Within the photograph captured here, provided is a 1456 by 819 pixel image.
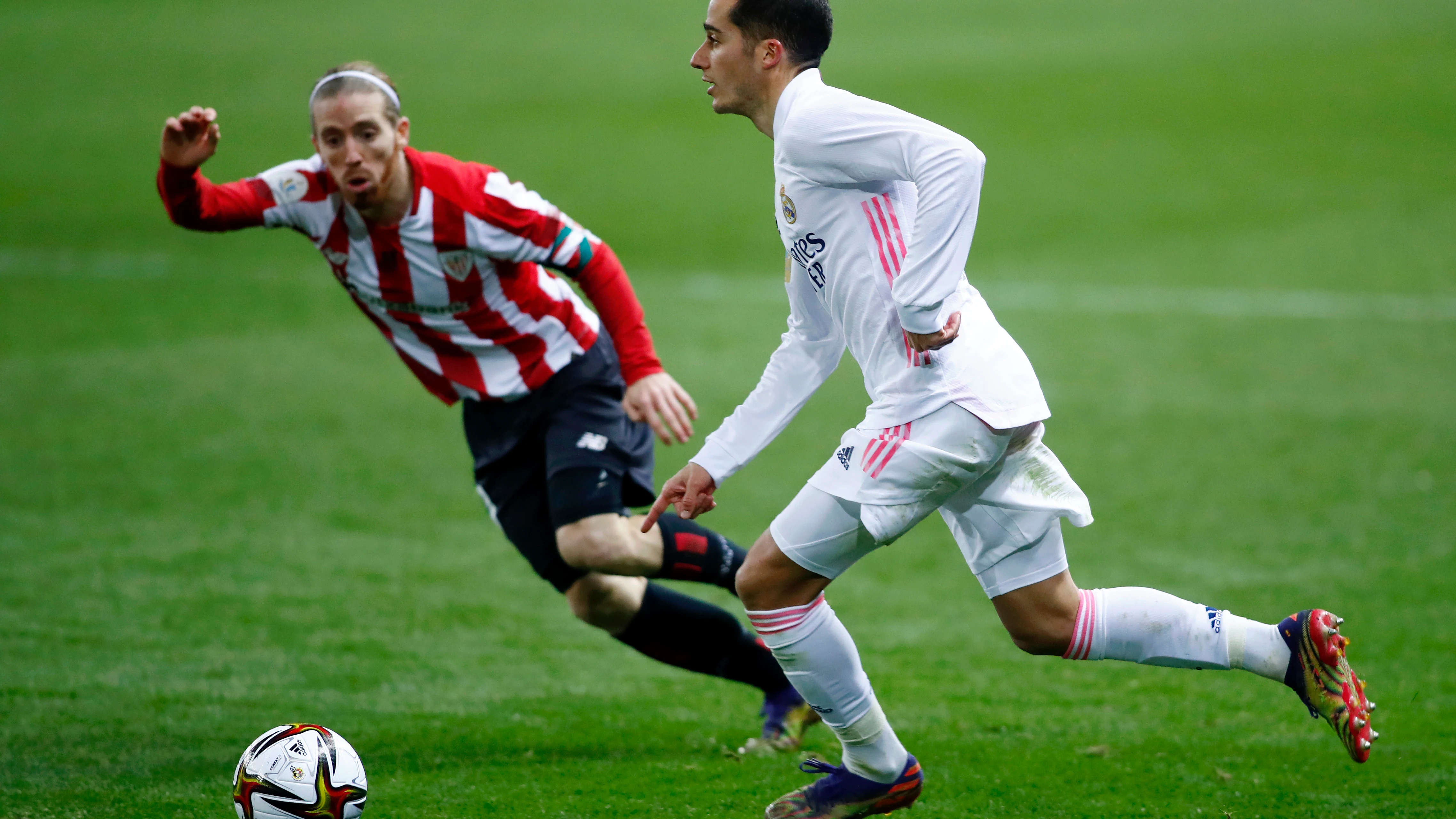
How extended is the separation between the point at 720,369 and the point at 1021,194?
30.5 ft

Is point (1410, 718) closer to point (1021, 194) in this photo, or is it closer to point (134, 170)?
point (1021, 194)

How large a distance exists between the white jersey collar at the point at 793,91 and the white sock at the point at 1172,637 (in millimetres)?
1364

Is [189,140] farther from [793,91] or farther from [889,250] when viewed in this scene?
[889,250]

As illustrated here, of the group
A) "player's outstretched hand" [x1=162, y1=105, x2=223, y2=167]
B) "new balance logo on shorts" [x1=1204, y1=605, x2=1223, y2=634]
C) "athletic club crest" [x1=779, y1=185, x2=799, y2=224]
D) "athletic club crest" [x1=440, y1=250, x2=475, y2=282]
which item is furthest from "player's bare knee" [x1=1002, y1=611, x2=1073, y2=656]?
"player's outstretched hand" [x1=162, y1=105, x2=223, y2=167]

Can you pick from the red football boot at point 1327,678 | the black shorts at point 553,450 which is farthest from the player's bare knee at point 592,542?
the red football boot at point 1327,678

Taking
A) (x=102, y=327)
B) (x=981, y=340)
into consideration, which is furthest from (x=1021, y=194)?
(x=981, y=340)

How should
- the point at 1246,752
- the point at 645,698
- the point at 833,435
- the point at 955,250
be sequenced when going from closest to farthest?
the point at 955,250, the point at 1246,752, the point at 645,698, the point at 833,435

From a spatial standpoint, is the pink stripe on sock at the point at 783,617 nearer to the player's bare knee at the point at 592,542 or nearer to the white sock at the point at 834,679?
the white sock at the point at 834,679

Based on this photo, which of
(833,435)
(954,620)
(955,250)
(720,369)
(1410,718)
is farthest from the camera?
(720,369)

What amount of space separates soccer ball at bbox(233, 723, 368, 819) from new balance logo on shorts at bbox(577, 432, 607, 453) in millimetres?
1311

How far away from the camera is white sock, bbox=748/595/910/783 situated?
331 centimetres

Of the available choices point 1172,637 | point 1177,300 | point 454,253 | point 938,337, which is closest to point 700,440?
point 454,253

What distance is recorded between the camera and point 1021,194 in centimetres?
1903

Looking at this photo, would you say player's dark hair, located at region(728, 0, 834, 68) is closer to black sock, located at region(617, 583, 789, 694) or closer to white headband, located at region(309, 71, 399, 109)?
white headband, located at region(309, 71, 399, 109)
